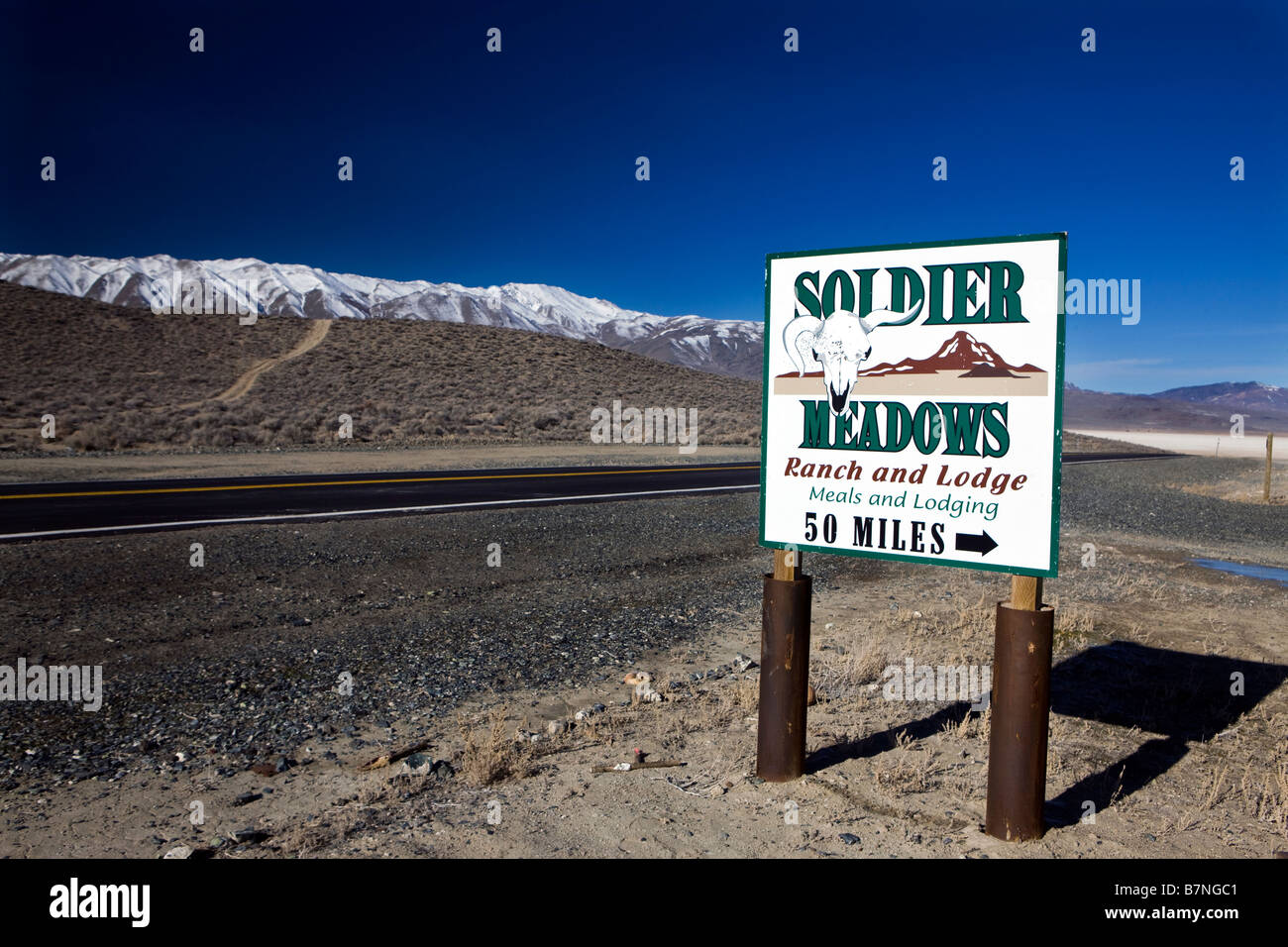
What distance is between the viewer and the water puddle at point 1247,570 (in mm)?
10930

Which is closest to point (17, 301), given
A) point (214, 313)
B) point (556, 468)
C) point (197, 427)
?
point (214, 313)

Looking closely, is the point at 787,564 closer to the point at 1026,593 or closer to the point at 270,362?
the point at 1026,593

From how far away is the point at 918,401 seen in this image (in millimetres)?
3783

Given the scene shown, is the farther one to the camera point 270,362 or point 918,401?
point 270,362

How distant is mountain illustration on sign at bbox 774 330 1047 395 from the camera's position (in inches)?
139

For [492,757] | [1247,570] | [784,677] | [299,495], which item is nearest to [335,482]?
[299,495]

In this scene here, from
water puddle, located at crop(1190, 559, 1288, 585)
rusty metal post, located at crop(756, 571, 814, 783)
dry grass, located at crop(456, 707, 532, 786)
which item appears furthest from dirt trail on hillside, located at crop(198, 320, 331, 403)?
rusty metal post, located at crop(756, 571, 814, 783)

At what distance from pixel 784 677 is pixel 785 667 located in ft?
0.16

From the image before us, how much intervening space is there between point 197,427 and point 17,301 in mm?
36241

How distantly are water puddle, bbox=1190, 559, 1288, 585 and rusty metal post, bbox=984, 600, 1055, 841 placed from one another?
923 cm

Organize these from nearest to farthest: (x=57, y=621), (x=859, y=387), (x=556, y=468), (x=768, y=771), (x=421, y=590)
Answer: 1. (x=859, y=387)
2. (x=768, y=771)
3. (x=57, y=621)
4. (x=421, y=590)
5. (x=556, y=468)
